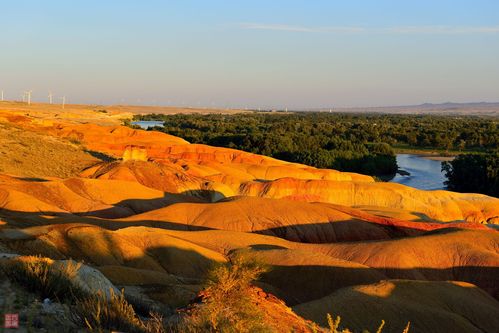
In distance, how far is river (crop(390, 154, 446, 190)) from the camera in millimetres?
72125

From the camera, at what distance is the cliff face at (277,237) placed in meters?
16.0

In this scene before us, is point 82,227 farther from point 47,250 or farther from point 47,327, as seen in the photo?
point 47,327

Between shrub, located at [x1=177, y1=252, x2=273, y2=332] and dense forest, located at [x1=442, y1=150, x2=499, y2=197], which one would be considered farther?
dense forest, located at [x1=442, y1=150, x2=499, y2=197]

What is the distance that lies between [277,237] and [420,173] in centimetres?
5637

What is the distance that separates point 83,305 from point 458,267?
21.4 metres

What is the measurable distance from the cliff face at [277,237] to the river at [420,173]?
855 inches

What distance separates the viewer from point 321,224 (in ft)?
110

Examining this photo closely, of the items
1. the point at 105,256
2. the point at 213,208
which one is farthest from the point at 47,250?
the point at 213,208

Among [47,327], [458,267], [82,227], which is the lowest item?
[458,267]

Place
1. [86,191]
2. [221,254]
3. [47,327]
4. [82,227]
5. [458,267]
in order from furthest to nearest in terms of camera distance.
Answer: [86,191] → [458,267] → [221,254] → [82,227] → [47,327]

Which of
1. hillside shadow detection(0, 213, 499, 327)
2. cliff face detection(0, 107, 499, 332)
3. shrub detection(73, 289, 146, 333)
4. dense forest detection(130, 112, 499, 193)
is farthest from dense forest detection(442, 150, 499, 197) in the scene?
shrub detection(73, 289, 146, 333)

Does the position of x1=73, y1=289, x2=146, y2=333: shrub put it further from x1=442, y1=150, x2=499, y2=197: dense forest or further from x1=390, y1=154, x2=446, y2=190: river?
x1=390, y1=154, x2=446, y2=190: river

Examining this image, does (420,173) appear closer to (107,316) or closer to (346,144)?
(346,144)

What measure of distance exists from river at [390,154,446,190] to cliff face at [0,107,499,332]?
21.7m
